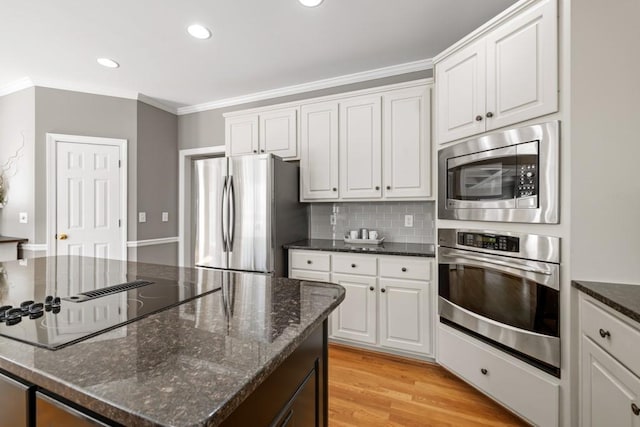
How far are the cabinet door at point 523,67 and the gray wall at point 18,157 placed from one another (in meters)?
4.47

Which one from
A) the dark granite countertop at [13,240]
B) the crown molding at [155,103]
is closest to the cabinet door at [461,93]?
the crown molding at [155,103]

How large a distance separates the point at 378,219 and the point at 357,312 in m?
0.99

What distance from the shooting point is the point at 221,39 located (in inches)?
98.5

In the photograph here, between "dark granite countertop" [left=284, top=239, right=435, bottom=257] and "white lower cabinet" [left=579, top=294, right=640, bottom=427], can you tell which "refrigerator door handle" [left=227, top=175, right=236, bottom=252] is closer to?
"dark granite countertop" [left=284, top=239, right=435, bottom=257]

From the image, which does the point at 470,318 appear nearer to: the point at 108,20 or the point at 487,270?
the point at 487,270

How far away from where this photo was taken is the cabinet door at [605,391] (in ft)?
3.60

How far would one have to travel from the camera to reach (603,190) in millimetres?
1405

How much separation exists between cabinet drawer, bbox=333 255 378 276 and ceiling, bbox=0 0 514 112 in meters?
1.88

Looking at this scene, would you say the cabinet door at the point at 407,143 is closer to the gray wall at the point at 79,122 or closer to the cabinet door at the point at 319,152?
the cabinet door at the point at 319,152

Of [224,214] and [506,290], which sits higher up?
[224,214]

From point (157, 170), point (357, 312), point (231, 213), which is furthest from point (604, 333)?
point (157, 170)

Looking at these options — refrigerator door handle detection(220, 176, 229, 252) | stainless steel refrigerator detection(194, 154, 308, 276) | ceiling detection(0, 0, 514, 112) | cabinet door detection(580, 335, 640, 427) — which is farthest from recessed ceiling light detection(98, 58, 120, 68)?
cabinet door detection(580, 335, 640, 427)

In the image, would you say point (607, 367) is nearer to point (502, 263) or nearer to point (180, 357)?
point (502, 263)

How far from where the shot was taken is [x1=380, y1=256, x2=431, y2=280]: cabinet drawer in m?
2.38
